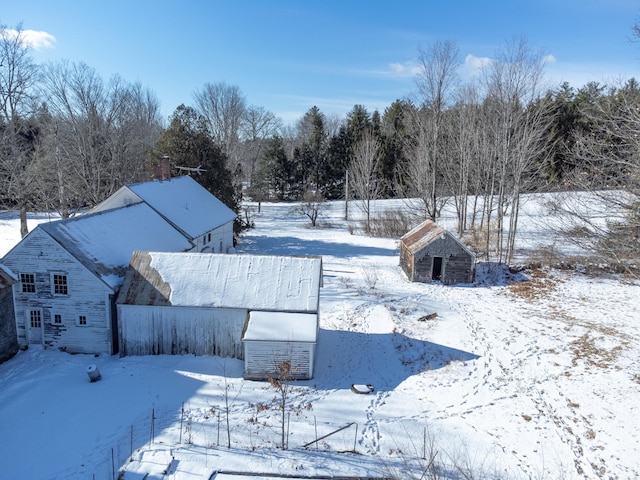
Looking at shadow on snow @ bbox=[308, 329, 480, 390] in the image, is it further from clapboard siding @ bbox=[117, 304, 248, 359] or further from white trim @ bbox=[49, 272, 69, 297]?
white trim @ bbox=[49, 272, 69, 297]

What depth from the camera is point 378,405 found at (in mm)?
13398

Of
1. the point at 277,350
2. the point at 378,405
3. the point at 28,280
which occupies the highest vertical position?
the point at 28,280

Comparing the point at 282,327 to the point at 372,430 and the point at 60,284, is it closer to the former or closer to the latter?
the point at 372,430

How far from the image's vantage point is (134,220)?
21.5m

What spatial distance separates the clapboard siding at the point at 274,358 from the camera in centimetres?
1450

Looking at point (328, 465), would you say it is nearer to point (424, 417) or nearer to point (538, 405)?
point (424, 417)

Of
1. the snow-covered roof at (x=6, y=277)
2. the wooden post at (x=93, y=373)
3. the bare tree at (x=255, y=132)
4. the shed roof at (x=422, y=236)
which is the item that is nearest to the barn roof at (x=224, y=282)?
the wooden post at (x=93, y=373)

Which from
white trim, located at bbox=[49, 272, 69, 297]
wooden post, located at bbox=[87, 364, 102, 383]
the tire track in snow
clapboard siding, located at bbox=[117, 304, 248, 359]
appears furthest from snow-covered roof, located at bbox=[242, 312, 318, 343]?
white trim, located at bbox=[49, 272, 69, 297]

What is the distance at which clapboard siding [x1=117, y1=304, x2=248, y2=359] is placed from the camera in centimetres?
1591

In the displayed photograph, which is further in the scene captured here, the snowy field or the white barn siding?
the white barn siding

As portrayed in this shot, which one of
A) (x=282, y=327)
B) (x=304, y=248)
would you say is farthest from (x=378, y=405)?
(x=304, y=248)

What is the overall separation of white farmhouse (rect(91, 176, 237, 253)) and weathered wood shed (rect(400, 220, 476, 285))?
12367 mm

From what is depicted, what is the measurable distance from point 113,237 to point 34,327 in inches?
179

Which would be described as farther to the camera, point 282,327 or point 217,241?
point 217,241
